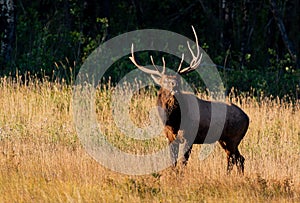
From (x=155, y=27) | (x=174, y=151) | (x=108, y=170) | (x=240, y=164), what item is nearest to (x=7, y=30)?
(x=155, y=27)

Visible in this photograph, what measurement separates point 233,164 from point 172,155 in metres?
0.92

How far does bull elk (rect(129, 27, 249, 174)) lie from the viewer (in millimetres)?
9375

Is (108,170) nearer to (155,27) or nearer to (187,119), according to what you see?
(187,119)

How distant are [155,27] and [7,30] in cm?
770

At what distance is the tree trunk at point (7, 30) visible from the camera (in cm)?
1752

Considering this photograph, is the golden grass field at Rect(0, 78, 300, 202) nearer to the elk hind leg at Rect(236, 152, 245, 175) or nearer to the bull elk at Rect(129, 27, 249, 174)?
the elk hind leg at Rect(236, 152, 245, 175)

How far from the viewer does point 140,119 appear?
13.0 metres

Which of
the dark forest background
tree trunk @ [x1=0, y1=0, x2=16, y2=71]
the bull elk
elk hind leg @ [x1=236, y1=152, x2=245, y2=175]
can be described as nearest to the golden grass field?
Result: elk hind leg @ [x1=236, y1=152, x2=245, y2=175]

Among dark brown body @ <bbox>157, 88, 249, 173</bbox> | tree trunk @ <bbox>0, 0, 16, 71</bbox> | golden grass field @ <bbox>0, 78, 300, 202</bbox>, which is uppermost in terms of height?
tree trunk @ <bbox>0, 0, 16, 71</bbox>

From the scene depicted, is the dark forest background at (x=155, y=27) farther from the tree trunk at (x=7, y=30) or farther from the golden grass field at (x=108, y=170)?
the golden grass field at (x=108, y=170)

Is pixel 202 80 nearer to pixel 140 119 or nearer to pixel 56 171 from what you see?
pixel 140 119

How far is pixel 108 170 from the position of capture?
9602 millimetres

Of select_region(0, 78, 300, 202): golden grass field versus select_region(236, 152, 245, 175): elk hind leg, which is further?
select_region(236, 152, 245, 175): elk hind leg

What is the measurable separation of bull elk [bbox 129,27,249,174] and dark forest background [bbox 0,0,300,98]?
533 centimetres
